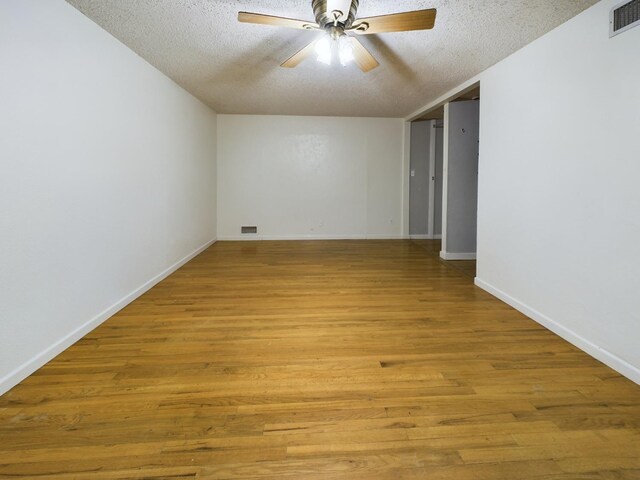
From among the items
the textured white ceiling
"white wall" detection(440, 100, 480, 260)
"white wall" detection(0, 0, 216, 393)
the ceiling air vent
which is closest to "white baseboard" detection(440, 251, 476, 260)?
"white wall" detection(440, 100, 480, 260)

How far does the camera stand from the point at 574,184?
241 centimetres

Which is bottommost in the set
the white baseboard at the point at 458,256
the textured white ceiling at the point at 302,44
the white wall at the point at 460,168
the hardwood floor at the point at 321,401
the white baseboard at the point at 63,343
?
the hardwood floor at the point at 321,401

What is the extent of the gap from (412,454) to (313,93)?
455 cm

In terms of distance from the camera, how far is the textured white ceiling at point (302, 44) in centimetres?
236

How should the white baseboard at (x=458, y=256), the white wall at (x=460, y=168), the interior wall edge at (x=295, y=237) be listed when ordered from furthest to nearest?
the interior wall edge at (x=295, y=237)
the white baseboard at (x=458, y=256)
the white wall at (x=460, y=168)

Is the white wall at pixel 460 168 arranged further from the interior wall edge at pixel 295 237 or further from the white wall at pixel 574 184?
the interior wall edge at pixel 295 237

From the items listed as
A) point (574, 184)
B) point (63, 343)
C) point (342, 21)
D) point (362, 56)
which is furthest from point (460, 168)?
point (63, 343)

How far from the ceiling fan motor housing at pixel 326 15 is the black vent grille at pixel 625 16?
5.06 feet

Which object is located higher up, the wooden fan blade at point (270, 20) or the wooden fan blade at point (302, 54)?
the wooden fan blade at point (302, 54)

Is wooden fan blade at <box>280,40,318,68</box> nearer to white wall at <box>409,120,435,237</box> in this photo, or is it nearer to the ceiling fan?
the ceiling fan

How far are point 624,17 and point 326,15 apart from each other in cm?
174

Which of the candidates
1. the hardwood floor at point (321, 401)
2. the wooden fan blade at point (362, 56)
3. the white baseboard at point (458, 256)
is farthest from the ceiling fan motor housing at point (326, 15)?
the white baseboard at point (458, 256)

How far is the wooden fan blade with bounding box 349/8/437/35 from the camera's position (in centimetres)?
207

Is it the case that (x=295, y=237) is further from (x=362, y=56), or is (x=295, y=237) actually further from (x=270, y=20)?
(x=270, y=20)
